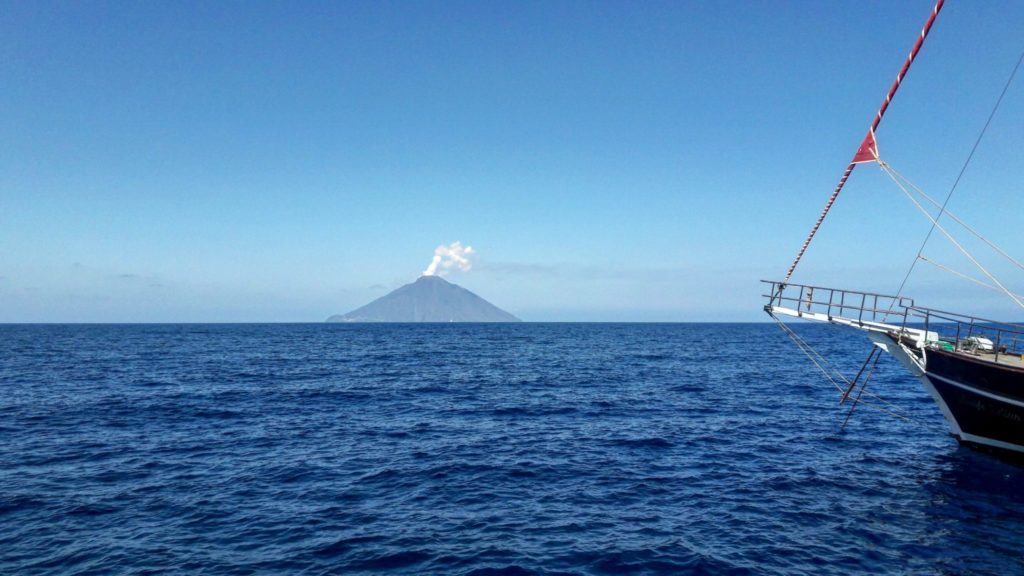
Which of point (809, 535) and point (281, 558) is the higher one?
point (809, 535)

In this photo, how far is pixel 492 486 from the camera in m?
18.4

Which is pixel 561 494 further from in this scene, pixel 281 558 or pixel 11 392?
pixel 11 392

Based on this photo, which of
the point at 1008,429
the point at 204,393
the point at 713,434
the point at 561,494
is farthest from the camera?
the point at 204,393

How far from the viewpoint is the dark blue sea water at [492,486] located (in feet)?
43.8

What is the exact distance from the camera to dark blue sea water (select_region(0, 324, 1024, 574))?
1336cm

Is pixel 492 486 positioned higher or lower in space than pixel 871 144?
lower

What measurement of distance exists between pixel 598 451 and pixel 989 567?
12459 mm

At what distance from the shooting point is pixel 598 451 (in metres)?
22.7

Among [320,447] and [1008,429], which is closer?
[1008,429]

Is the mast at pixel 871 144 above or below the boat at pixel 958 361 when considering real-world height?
above

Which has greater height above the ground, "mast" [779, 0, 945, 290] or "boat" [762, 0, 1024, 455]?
"mast" [779, 0, 945, 290]

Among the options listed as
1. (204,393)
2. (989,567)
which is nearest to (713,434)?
(989,567)

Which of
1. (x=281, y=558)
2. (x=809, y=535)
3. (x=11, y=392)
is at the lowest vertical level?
(x=11, y=392)

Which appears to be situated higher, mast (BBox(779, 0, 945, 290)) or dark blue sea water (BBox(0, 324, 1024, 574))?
mast (BBox(779, 0, 945, 290))
